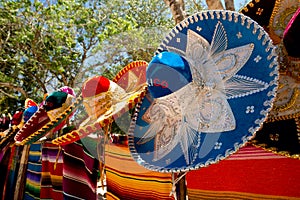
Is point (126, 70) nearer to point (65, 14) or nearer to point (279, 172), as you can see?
point (279, 172)

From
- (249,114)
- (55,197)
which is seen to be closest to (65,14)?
(55,197)

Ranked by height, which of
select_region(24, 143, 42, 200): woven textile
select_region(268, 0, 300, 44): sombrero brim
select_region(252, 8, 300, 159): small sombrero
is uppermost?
select_region(268, 0, 300, 44): sombrero brim

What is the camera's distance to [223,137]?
3.60 feet

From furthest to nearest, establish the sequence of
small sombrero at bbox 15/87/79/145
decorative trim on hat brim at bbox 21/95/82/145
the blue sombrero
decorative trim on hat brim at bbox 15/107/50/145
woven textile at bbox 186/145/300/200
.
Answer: decorative trim on hat brim at bbox 15/107/50/145
small sombrero at bbox 15/87/79/145
decorative trim on hat brim at bbox 21/95/82/145
woven textile at bbox 186/145/300/200
the blue sombrero

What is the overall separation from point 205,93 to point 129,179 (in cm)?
90

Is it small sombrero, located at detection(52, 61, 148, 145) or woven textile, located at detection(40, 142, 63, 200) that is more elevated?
small sombrero, located at detection(52, 61, 148, 145)

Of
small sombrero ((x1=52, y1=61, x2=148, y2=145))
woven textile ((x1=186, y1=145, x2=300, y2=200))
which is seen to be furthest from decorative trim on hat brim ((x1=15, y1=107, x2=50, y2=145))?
woven textile ((x1=186, y1=145, x2=300, y2=200))

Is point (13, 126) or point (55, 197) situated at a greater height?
point (13, 126)

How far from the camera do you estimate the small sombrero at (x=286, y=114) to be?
1099mm

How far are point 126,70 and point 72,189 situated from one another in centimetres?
81

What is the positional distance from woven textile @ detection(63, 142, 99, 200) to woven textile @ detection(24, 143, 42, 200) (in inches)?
31.5

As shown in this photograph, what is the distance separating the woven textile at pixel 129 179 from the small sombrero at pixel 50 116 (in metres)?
0.37

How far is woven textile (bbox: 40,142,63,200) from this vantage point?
8.30ft

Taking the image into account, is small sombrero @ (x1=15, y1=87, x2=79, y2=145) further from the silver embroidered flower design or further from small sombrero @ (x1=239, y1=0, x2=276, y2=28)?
small sombrero @ (x1=239, y1=0, x2=276, y2=28)
